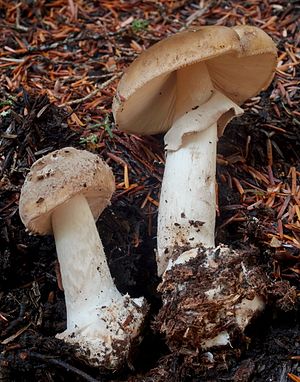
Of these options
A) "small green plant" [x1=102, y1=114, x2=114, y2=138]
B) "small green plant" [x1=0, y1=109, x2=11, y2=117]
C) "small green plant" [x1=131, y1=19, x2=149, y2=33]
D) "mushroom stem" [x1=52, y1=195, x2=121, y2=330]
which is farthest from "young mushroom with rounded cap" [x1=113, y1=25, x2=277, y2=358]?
"small green plant" [x1=131, y1=19, x2=149, y2=33]

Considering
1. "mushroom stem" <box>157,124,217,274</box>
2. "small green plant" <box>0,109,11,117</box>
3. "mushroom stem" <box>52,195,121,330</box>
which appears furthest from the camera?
"small green plant" <box>0,109,11,117</box>

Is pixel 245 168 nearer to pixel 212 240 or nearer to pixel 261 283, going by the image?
pixel 212 240

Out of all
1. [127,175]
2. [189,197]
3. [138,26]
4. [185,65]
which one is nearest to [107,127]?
[127,175]

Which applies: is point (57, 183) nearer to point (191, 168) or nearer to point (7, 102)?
point (191, 168)

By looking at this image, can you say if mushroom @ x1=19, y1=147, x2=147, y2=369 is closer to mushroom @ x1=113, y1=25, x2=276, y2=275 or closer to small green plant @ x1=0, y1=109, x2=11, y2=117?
mushroom @ x1=113, y1=25, x2=276, y2=275

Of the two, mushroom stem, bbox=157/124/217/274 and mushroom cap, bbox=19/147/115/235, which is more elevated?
mushroom cap, bbox=19/147/115/235

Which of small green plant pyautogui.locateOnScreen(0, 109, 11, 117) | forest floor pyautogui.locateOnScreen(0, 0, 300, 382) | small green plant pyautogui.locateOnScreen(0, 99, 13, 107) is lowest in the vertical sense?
forest floor pyautogui.locateOnScreen(0, 0, 300, 382)

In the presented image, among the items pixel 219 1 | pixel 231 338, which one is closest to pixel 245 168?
pixel 231 338

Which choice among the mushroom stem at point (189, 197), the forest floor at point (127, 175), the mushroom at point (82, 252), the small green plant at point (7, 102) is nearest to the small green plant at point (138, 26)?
the forest floor at point (127, 175)
